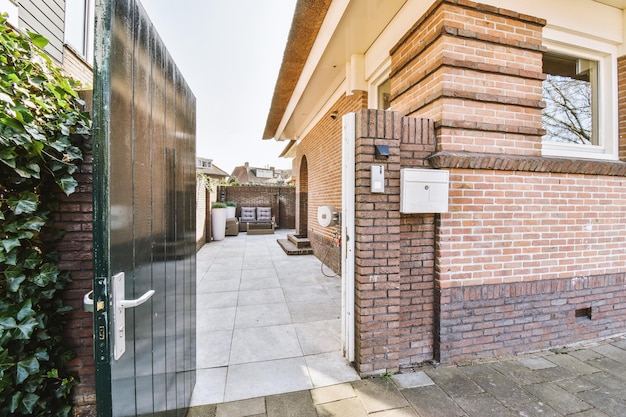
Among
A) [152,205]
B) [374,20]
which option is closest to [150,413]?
[152,205]

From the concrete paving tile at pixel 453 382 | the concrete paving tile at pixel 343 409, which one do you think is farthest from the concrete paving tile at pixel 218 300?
the concrete paving tile at pixel 453 382

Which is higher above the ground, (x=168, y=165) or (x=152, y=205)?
(x=168, y=165)

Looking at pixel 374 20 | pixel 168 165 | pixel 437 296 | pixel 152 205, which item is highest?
pixel 374 20

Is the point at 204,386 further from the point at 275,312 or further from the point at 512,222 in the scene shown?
the point at 512,222

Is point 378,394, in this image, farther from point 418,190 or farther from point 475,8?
point 475,8

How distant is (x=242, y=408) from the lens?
1877 millimetres

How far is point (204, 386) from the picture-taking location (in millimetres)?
2111

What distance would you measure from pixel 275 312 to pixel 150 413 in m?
2.24

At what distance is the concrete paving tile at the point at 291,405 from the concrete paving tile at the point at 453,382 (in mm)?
1065

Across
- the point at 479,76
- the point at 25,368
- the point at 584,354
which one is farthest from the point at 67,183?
the point at 584,354

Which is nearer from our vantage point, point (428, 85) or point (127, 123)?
point (127, 123)

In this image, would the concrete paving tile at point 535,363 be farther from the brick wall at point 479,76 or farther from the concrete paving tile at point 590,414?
the brick wall at point 479,76

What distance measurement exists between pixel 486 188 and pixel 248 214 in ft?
37.6

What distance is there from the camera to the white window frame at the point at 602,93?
2.99 meters
